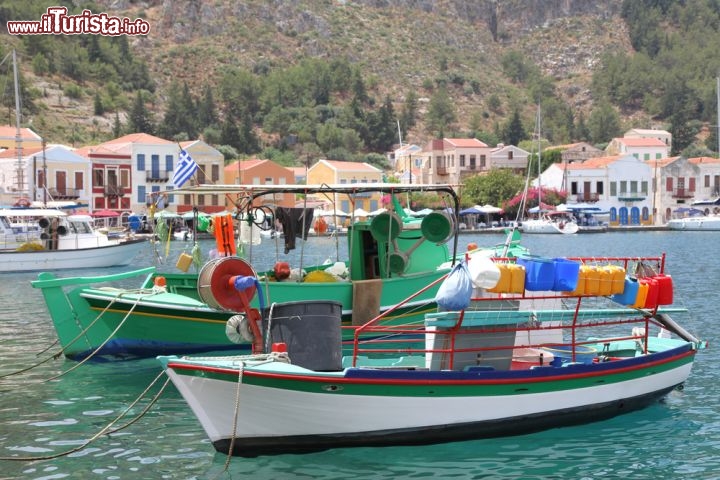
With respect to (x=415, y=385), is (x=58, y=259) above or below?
below

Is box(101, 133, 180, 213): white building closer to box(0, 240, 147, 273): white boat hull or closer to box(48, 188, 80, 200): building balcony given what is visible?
box(48, 188, 80, 200): building balcony

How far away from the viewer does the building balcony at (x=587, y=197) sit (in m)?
97.9

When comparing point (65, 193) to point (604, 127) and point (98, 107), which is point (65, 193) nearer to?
point (98, 107)

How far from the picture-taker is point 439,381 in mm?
12773

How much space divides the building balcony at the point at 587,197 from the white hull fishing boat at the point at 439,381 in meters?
84.2

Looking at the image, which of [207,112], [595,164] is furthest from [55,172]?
[207,112]

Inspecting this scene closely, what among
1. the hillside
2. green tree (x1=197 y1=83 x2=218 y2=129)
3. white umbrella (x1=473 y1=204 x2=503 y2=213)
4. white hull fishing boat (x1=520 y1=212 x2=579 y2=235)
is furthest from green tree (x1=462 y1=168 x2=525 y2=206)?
the hillside

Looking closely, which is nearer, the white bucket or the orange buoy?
the white bucket

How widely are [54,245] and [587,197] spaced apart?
64280 mm

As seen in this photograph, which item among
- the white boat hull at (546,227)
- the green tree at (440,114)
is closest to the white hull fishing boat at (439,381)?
the white boat hull at (546,227)

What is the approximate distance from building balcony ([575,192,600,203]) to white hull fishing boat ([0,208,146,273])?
58.4m

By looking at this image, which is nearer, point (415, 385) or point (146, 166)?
point (415, 385)

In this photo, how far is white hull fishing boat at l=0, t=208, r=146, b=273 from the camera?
1710 inches

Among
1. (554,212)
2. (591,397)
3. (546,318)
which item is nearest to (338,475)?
(591,397)
